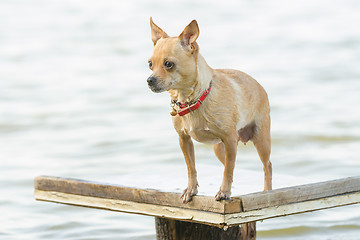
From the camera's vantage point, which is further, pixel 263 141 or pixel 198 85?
pixel 263 141

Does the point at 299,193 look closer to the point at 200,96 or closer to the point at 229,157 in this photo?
the point at 229,157

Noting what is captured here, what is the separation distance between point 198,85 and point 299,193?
890 millimetres

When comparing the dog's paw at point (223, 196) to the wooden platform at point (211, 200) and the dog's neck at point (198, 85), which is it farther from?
the dog's neck at point (198, 85)

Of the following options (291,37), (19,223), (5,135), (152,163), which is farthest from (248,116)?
(291,37)

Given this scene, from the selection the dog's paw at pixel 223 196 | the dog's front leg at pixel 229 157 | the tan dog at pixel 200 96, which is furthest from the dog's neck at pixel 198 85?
the dog's paw at pixel 223 196

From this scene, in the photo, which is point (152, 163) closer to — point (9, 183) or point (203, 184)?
point (9, 183)

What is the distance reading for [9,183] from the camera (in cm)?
822

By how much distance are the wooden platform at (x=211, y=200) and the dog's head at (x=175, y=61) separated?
2.17 feet

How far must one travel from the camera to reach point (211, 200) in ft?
11.8

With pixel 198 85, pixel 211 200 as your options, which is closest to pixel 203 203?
pixel 211 200

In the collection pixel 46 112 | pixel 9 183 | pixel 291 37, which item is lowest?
pixel 9 183

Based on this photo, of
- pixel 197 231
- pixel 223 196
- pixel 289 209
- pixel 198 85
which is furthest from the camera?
pixel 197 231

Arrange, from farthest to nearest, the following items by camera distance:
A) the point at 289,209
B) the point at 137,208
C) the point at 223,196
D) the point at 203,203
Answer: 1. the point at 137,208
2. the point at 289,209
3. the point at 203,203
4. the point at 223,196

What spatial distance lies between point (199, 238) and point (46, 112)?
7.44 m
